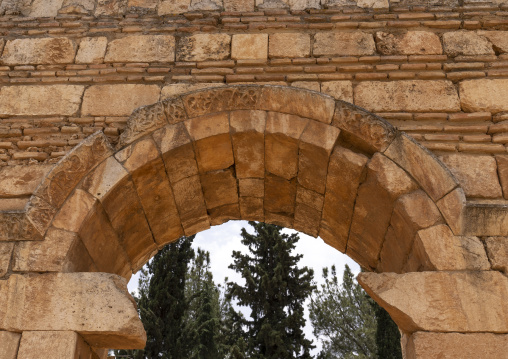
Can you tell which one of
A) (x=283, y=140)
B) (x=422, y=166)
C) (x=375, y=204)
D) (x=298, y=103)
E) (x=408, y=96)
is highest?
(x=408, y=96)

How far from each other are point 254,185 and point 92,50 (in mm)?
1972

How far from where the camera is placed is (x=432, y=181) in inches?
137

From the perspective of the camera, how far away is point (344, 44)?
13.9ft

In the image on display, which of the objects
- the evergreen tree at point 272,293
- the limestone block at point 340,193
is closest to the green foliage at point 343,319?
the evergreen tree at point 272,293

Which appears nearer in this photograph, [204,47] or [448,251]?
[448,251]

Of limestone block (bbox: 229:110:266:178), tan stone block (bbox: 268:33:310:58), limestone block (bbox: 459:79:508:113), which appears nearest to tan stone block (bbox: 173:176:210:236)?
limestone block (bbox: 229:110:266:178)

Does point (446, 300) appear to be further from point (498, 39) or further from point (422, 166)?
point (498, 39)

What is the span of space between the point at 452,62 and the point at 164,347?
35.3ft

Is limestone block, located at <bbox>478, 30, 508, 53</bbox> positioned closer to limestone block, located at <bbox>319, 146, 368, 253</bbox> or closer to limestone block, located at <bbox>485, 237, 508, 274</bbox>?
limestone block, located at <bbox>319, 146, 368, 253</bbox>

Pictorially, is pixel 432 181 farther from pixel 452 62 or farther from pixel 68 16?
pixel 68 16

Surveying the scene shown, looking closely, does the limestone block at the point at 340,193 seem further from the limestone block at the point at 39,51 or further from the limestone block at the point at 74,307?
the limestone block at the point at 39,51

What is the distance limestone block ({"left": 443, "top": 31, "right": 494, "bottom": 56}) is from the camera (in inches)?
163

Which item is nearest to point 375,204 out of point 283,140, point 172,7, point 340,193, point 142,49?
point 340,193

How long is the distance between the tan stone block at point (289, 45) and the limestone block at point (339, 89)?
15.5 inches
